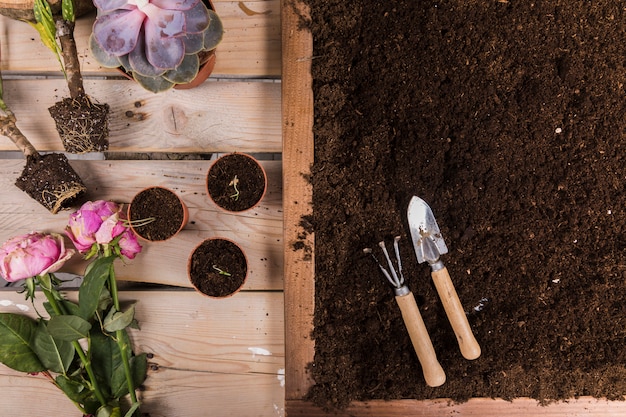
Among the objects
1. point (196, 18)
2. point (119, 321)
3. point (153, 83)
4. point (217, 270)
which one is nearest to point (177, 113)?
point (153, 83)

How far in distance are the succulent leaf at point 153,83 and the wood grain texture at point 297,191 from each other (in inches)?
9.7

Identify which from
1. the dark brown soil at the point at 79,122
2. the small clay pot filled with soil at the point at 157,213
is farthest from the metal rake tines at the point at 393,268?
the dark brown soil at the point at 79,122

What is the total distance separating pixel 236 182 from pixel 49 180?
0.39 m

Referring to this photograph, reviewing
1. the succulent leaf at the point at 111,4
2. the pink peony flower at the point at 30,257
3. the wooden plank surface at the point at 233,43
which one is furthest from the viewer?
the wooden plank surface at the point at 233,43

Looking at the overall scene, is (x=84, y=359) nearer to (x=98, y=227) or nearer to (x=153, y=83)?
(x=98, y=227)

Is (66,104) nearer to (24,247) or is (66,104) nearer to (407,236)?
(24,247)

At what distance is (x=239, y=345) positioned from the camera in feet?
3.40

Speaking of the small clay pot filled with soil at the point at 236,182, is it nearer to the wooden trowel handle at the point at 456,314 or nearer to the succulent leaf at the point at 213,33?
the succulent leaf at the point at 213,33

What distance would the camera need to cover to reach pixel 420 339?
39.3 inches

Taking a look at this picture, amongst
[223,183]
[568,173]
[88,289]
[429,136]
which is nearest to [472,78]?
[429,136]

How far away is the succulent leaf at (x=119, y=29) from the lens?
0.80m

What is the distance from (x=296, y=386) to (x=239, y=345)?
0.16m

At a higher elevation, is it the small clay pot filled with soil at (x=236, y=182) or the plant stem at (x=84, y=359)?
the small clay pot filled with soil at (x=236, y=182)

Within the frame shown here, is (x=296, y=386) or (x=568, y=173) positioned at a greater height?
(x=568, y=173)
